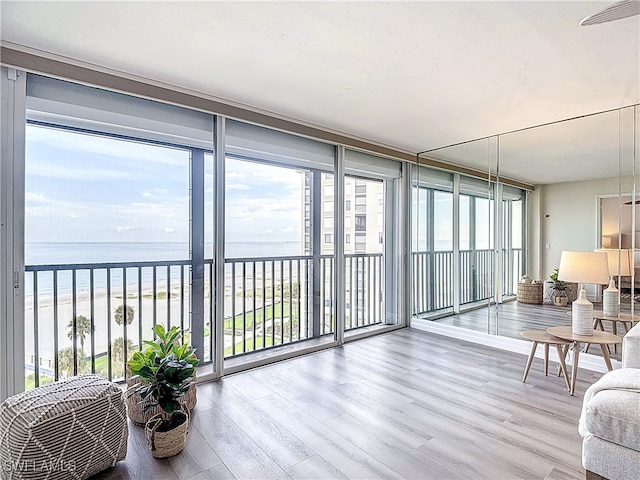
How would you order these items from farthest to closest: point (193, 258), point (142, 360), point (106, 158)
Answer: point (193, 258) → point (106, 158) → point (142, 360)

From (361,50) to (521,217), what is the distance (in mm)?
2769

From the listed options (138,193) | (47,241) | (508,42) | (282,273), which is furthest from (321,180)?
(47,241)

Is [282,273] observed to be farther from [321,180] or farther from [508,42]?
[508,42]

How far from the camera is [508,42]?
214 centimetres

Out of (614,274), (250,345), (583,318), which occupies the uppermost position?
(614,274)

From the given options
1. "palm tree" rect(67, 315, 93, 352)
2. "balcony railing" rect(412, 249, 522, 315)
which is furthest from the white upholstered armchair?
"palm tree" rect(67, 315, 93, 352)

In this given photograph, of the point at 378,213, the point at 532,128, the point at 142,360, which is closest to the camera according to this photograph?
the point at 142,360

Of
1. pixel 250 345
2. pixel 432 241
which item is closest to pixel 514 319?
pixel 432 241

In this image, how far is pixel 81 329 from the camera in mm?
2771

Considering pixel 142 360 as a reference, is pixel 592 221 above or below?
above

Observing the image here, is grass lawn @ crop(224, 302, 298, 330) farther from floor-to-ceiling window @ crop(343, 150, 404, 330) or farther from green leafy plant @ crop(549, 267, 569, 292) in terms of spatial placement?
green leafy plant @ crop(549, 267, 569, 292)

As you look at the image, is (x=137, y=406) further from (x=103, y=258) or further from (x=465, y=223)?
(x=465, y=223)

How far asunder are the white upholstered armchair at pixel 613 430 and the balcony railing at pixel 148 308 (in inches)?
104

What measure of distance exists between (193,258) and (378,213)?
2.61 m
